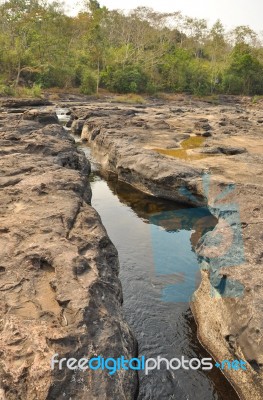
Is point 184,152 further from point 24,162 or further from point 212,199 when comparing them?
point 24,162

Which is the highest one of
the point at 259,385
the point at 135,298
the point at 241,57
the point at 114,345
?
the point at 241,57

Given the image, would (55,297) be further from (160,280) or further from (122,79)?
(122,79)

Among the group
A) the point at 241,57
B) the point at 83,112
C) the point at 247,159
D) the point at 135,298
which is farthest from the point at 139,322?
the point at 241,57

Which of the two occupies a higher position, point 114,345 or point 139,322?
point 114,345

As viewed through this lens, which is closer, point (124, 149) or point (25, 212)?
point (25, 212)

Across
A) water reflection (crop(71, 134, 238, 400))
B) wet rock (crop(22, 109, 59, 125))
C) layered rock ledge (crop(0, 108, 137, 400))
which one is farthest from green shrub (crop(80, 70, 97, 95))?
layered rock ledge (crop(0, 108, 137, 400))

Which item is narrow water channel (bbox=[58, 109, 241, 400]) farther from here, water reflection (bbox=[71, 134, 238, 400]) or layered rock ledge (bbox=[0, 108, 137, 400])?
layered rock ledge (bbox=[0, 108, 137, 400])

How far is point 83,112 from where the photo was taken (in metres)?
30.3

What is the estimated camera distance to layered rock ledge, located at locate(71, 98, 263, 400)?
5.77 metres

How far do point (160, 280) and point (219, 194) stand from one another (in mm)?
3484

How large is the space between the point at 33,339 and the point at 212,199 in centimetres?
765

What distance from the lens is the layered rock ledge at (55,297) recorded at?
4.24 meters

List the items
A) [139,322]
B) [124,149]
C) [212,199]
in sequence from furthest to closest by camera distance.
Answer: [124,149]
[212,199]
[139,322]

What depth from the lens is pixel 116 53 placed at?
61312 mm
